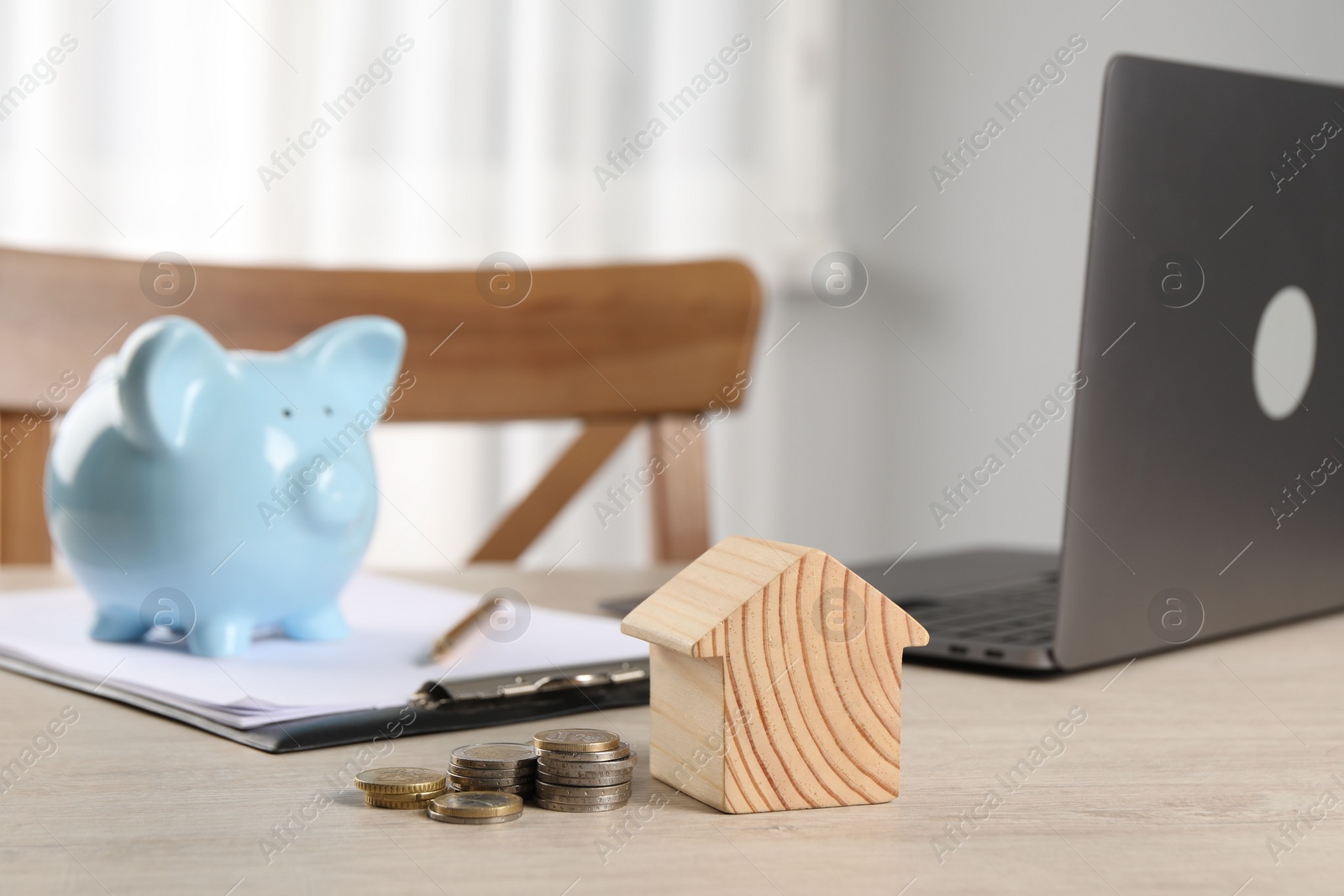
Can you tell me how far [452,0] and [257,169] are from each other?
1.41 ft

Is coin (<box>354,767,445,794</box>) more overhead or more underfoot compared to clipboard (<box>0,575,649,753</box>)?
more overhead

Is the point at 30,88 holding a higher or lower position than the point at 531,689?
higher

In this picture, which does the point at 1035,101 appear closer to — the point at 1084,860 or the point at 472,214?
the point at 472,214

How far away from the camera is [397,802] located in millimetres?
408

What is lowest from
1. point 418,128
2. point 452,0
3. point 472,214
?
point 472,214

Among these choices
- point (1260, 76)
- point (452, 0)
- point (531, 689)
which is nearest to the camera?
point (531, 689)

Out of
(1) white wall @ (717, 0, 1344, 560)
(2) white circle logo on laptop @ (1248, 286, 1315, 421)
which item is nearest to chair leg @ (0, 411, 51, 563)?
(2) white circle logo on laptop @ (1248, 286, 1315, 421)

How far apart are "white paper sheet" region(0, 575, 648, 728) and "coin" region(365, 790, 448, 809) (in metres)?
0.10

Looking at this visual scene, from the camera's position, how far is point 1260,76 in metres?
0.68

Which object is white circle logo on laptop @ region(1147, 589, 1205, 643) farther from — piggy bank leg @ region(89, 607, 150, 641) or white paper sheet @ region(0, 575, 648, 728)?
piggy bank leg @ region(89, 607, 150, 641)

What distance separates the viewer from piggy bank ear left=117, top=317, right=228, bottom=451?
1.98ft

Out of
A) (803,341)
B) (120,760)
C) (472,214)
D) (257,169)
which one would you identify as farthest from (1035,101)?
(120,760)

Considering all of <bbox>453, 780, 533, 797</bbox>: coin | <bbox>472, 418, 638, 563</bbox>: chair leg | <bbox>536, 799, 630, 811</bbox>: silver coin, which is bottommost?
<bbox>472, 418, 638, 563</bbox>: chair leg

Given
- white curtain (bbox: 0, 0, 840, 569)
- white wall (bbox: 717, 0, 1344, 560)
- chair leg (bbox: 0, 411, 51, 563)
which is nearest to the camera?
chair leg (bbox: 0, 411, 51, 563)
